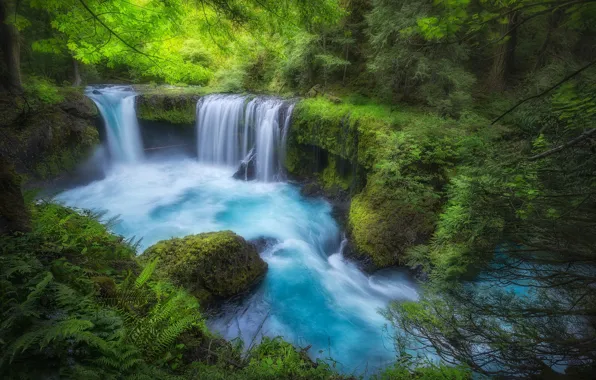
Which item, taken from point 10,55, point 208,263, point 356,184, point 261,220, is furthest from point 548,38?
point 10,55

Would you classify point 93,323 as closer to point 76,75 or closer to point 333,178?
point 333,178

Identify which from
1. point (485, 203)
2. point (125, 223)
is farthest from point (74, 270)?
point (125, 223)

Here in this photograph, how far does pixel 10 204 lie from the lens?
3156 mm

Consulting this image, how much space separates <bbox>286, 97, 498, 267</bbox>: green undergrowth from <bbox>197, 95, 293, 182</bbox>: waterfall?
4346 millimetres

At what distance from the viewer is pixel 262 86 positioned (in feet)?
57.6

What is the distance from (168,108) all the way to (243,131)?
4.13 meters

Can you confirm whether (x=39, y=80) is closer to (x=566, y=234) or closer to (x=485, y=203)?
(x=485, y=203)

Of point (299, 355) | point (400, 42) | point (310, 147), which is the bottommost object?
point (299, 355)

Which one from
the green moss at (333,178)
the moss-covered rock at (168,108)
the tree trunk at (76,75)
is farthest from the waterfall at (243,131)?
the tree trunk at (76,75)

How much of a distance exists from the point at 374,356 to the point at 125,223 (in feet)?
28.0

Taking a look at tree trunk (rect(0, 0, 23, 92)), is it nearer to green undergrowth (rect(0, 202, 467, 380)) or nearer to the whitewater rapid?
the whitewater rapid

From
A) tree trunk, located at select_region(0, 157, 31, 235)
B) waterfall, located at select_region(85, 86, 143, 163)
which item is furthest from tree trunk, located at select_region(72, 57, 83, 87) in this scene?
tree trunk, located at select_region(0, 157, 31, 235)

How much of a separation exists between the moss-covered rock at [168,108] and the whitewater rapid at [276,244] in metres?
2.27

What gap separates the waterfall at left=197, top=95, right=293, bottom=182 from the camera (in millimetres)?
13625
